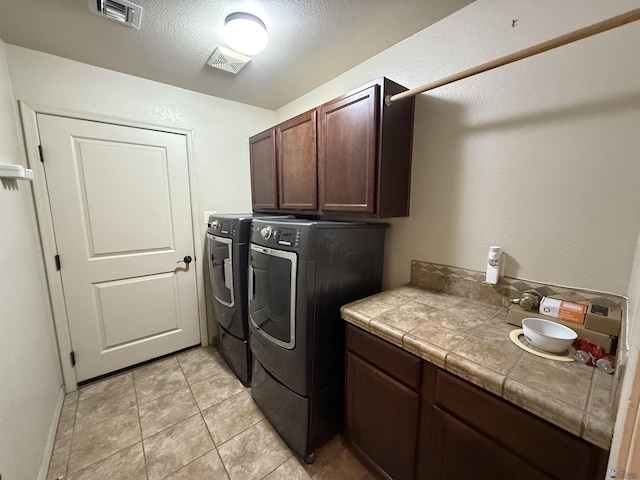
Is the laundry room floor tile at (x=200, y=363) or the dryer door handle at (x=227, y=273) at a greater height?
the dryer door handle at (x=227, y=273)

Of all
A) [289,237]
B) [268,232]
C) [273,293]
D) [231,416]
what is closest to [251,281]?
[273,293]

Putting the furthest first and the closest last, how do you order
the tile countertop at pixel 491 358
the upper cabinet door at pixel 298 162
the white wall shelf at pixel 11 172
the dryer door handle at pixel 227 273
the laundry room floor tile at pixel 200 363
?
the laundry room floor tile at pixel 200 363 → the dryer door handle at pixel 227 273 → the upper cabinet door at pixel 298 162 → the white wall shelf at pixel 11 172 → the tile countertop at pixel 491 358

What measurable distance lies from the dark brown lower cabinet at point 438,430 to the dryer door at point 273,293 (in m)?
0.34

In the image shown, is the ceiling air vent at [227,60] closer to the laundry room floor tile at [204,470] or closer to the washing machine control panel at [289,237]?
the washing machine control panel at [289,237]

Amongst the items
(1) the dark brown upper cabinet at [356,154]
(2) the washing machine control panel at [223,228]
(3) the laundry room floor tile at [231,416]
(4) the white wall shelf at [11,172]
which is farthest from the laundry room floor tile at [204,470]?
(4) the white wall shelf at [11,172]

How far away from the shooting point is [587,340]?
0.94 m

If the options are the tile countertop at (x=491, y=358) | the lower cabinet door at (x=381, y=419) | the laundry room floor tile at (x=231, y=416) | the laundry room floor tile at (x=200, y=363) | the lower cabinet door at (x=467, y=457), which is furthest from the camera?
the laundry room floor tile at (x=200, y=363)

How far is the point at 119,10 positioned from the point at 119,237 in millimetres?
1489

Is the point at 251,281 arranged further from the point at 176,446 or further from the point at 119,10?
the point at 119,10

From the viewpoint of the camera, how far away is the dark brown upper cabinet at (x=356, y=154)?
1386mm

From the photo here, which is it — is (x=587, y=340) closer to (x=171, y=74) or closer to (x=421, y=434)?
(x=421, y=434)

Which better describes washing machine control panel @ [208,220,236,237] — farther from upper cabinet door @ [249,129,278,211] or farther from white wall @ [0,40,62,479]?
white wall @ [0,40,62,479]

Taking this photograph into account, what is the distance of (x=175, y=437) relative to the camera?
1545 mm

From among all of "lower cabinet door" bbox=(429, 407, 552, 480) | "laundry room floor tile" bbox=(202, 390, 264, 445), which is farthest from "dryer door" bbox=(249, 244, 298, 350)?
"lower cabinet door" bbox=(429, 407, 552, 480)
